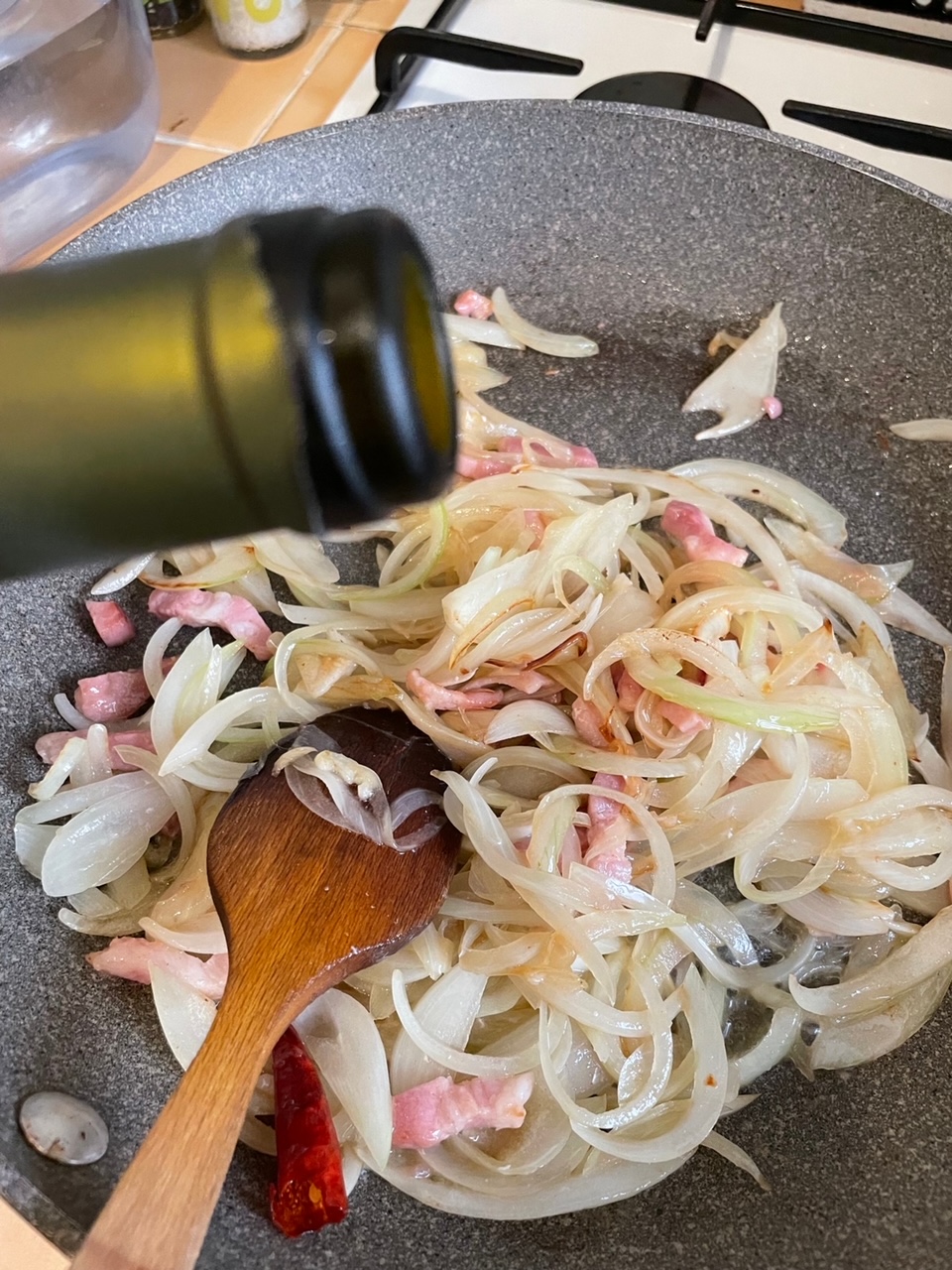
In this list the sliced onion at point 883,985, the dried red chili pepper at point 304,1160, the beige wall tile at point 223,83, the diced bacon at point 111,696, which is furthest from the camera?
the beige wall tile at point 223,83

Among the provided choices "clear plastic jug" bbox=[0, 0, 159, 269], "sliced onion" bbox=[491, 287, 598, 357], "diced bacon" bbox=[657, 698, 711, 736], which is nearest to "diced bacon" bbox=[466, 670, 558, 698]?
"diced bacon" bbox=[657, 698, 711, 736]

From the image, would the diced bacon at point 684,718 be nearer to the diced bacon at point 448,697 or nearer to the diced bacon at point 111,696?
the diced bacon at point 448,697

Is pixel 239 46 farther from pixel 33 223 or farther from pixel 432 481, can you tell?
pixel 432 481

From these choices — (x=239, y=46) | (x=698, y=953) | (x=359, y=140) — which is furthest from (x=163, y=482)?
(x=239, y=46)

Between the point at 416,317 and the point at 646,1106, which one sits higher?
the point at 416,317

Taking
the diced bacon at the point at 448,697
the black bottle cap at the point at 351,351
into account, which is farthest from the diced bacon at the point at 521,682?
the black bottle cap at the point at 351,351

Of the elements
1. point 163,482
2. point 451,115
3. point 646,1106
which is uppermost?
point 163,482

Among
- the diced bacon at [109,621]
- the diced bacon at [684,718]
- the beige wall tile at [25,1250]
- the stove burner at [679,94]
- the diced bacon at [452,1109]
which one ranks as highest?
the stove burner at [679,94]
